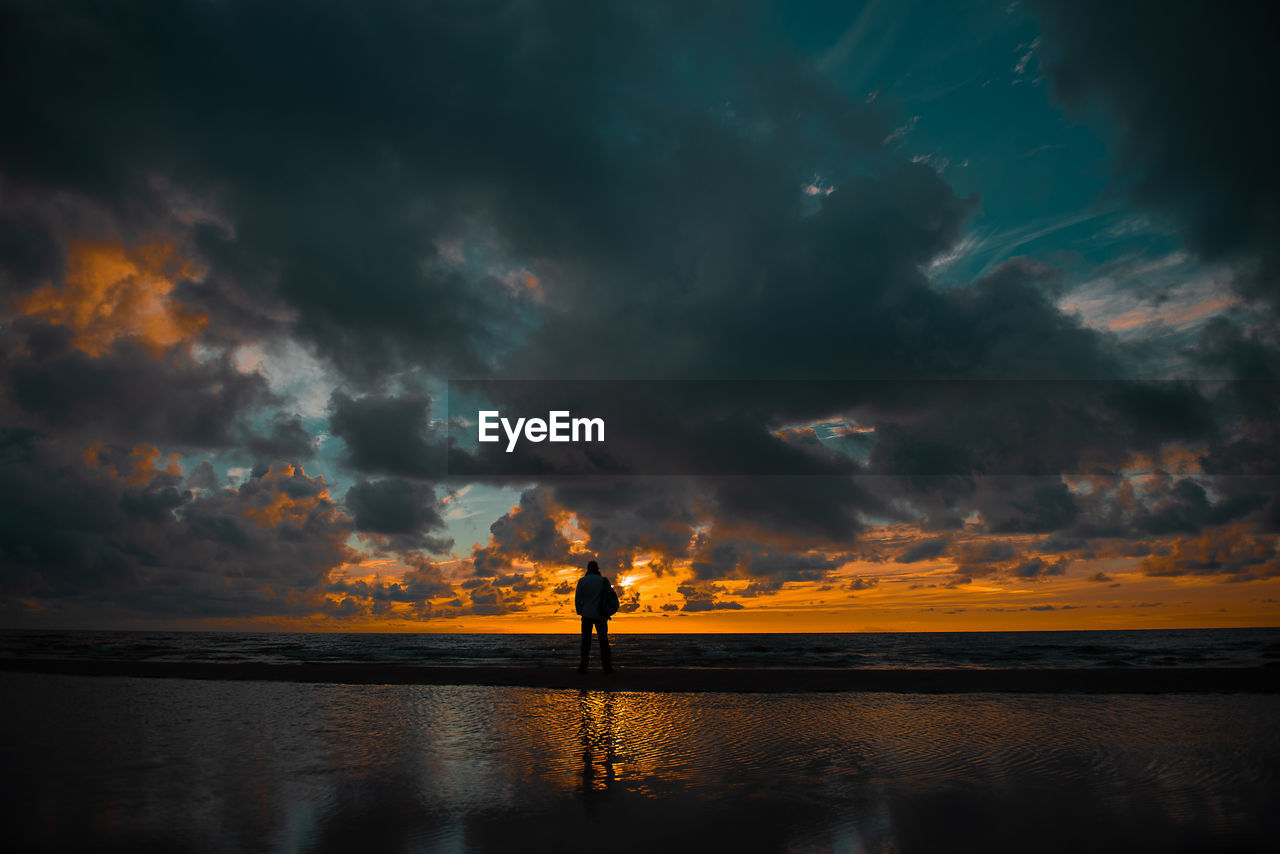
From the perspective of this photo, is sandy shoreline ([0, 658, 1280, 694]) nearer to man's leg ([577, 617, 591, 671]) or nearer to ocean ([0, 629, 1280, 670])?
man's leg ([577, 617, 591, 671])

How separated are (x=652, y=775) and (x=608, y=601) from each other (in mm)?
8174

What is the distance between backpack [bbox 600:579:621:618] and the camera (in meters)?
12.9

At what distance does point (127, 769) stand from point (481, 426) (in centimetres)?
1420

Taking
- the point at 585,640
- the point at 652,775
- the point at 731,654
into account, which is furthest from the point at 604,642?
the point at 731,654

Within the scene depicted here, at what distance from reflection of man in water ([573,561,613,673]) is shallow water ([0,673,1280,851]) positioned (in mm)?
4073

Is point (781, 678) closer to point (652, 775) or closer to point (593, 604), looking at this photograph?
point (593, 604)

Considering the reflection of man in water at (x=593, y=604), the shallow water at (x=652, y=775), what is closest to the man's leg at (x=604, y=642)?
the reflection of man in water at (x=593, y=604)

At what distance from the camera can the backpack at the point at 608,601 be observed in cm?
1289

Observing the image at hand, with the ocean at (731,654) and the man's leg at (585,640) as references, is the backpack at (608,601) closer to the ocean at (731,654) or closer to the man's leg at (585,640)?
the man's leg at (585,640)

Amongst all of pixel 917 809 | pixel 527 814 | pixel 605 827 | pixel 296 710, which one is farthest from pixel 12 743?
pixel 917 809

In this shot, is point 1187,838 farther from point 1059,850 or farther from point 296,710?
point 296,710

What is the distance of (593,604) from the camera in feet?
42.2

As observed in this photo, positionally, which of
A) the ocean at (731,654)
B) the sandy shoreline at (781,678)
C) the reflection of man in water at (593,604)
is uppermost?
the reflection of man in water at (593,604)

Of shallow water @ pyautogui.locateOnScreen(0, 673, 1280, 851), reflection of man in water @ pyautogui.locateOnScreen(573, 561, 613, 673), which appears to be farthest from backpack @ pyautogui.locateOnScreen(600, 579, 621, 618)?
shallow water @ pyautogui.locateOnScreen(0, 673, 1280, 851)
